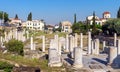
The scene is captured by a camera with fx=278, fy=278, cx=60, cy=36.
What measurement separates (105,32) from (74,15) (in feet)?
70.5

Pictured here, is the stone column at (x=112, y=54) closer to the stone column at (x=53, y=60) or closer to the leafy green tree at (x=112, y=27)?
the stone column at (x=53, y=60)

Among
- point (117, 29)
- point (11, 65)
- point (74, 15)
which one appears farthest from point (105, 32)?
point (11, 65)

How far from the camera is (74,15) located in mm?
95750

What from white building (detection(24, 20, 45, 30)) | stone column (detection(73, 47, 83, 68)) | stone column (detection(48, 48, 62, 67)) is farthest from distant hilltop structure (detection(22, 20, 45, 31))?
stone column (detection(48, 48, 62, 67))

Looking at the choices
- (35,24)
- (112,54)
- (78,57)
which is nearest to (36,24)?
(35,24)

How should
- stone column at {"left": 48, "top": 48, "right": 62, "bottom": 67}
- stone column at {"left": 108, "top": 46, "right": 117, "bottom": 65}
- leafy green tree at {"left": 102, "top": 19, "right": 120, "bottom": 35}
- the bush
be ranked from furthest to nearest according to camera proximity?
leafy green tree at {"left": 102, "top": 19, "right": 120, "bottom": 35} → stone column at {"left": 108, "top": 46, "right": 117, "bottom": 65} → stone column at {"left": 48, "top": 48, "right": 62, "bottom": 67} → the bush

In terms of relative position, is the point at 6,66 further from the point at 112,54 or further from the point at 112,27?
the point at 112,27

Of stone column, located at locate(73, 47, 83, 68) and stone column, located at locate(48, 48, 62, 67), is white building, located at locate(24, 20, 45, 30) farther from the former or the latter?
stone column, located at locate(48, 48, 62, 67)

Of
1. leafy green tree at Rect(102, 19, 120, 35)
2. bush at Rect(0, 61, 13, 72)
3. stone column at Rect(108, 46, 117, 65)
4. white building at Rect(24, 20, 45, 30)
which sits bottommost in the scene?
bush at Rect(0, 61, 13, 72)

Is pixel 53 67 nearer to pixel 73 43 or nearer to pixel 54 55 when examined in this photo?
pixel 54 55

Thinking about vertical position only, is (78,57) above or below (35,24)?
below

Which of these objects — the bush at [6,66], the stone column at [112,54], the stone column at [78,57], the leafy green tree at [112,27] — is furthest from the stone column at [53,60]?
the leafy green tree at [112,27]

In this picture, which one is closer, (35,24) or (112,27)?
(112,27)

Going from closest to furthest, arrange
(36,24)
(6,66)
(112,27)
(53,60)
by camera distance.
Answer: (6,66)
(53,60)
(112,27)
(36,24)
